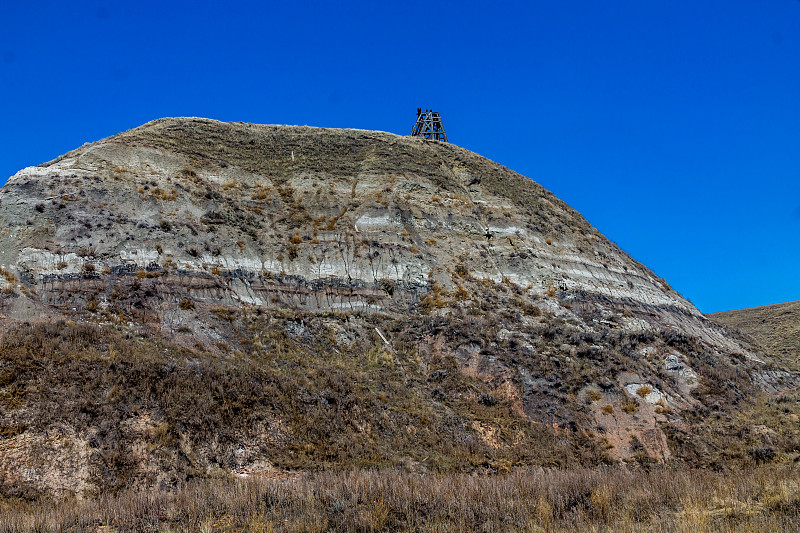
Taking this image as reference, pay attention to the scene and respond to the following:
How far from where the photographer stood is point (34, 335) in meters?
18.0

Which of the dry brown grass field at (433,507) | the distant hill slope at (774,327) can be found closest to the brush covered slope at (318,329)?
the dry brown grass field at (433,507)

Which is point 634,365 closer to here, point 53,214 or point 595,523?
point 595,523

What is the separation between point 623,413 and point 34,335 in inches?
856

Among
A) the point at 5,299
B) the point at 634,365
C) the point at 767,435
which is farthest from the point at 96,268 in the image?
the point at 767,435

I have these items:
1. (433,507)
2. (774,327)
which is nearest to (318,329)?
(433,507)

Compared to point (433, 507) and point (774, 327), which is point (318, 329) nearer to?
Answer: point (433, 507)

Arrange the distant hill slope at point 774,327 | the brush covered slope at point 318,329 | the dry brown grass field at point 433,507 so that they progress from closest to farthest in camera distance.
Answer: the dry brown grass field at point 433,507, the brush covered slope at point 318,329, the distant hill slope at point 774,327

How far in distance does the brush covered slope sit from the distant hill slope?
295 inches

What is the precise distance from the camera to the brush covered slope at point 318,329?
1647 centimetres

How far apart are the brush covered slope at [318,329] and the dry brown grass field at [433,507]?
2.49m

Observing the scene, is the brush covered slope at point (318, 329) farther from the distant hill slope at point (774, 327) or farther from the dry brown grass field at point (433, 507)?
the distant hill slope at point (774, 327)

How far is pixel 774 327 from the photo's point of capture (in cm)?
4928

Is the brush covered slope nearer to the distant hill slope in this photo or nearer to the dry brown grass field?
the dry brown grass field

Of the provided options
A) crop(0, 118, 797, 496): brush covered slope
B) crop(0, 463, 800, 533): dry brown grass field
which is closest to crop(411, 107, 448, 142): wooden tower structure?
crop(0, 118, 797, 496): brush covered slope
